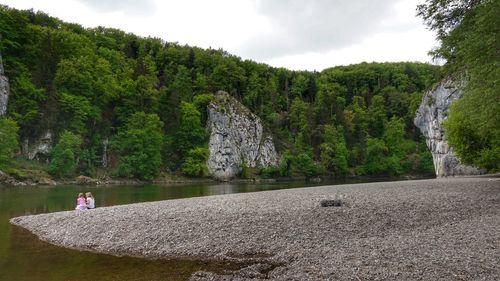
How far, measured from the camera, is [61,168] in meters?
64.4

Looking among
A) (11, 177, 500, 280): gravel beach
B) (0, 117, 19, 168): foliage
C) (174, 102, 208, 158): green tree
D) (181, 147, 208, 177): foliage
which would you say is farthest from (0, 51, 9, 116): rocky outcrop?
(11, 177, 500, 280): gravel beach

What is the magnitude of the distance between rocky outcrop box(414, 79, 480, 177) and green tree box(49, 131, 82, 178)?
69753 mm

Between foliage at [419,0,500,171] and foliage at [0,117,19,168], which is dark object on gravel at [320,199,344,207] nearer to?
foliage at [419,0,500,171]

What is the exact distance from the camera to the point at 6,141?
2255 inches

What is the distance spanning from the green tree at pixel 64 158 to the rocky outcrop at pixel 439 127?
229 feet

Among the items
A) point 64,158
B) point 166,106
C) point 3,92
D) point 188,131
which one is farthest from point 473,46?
point 166,106

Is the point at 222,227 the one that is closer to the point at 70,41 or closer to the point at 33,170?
the point at 33,170

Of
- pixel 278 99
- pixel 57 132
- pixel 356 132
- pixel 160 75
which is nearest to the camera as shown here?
pixel 57 132

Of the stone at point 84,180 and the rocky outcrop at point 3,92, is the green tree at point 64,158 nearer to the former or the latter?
the stone at point 84,180

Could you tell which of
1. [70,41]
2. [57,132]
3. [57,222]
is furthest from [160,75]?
[57,222]

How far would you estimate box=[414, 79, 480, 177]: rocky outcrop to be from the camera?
75.7m

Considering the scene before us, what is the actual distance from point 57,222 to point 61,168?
48.5 metres

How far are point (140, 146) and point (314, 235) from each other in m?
69.0

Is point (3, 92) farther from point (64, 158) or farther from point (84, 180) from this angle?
point (84, 180)
